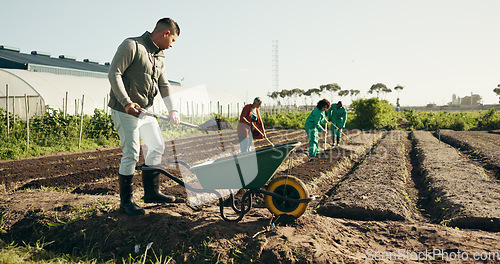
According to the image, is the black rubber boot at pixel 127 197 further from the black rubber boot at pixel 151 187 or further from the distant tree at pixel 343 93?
the distant tree at pixel 343 93

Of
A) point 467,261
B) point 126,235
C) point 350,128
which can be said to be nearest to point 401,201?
point 467,261

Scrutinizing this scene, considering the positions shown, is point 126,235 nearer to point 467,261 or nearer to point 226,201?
point 226,201

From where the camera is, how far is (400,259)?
2.96 metres

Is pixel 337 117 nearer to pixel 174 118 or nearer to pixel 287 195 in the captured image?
pixel 287 195

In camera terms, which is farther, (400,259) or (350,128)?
(350,128)

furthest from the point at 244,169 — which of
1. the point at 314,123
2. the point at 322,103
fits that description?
the point at 314,123

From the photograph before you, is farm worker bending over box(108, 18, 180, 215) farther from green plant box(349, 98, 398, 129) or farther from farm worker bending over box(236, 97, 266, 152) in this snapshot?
green plant box(349, 98, 398, 129)

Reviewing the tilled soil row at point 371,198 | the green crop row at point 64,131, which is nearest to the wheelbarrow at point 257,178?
the tilled soil row at point 371,198

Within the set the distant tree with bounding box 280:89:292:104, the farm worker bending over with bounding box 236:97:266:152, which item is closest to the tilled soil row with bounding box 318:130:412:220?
the farm worker bending over with bounding box 236:97:266:152

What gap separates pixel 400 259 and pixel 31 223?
10.8ft

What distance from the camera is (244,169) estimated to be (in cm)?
313

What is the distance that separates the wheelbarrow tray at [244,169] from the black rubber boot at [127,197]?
23.6 inches

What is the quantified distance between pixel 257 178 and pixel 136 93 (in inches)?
51.7

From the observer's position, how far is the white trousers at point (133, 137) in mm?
3092
